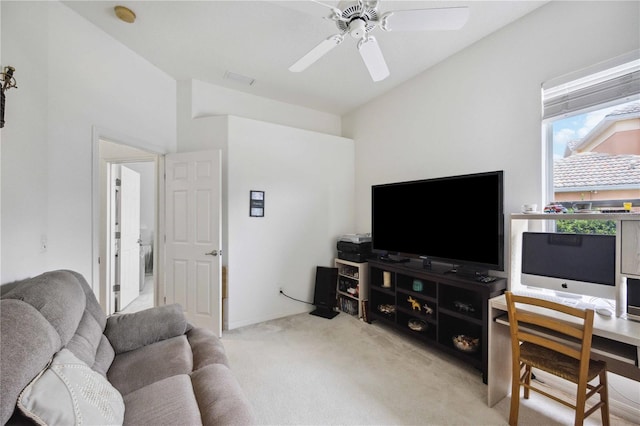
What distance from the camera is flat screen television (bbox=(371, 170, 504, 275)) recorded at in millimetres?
2168

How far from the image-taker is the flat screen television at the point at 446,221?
2.17 m

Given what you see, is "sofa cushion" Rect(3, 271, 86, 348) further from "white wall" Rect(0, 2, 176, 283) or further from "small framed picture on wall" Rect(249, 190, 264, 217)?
"small framed picture on wall" Rect(249, 190, 264, 217)

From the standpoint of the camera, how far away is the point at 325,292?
3.55 m

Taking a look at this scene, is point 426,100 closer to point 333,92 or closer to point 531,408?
point 333,92

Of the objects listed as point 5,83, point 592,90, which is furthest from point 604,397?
point 5,83

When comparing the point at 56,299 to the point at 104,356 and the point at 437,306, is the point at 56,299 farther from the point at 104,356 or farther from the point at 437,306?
the point at 437,306

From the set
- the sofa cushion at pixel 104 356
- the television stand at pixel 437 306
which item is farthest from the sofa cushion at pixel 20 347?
the television stand at pixel 437 306

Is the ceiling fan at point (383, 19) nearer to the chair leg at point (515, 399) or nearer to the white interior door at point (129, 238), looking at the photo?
the chair leg at point (515, 399)

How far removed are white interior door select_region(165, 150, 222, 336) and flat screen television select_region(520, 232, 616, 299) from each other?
2.76 m

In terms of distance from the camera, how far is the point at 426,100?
296 centimetres

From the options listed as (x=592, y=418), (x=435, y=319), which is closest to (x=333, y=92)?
(x=435, y=319)

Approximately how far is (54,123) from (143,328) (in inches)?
62.0

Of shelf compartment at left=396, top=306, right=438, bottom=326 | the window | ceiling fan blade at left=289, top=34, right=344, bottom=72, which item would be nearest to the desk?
shelf compartment at left=396, top=306, right=438, bottom=326

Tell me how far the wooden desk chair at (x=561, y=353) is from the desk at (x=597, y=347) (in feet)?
0.30
